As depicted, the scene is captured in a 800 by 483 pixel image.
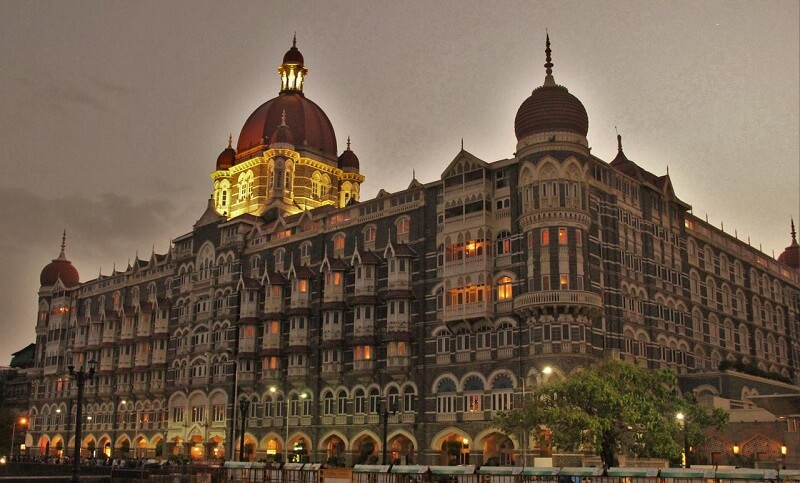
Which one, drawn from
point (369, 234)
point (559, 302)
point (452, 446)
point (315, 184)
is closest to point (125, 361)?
point (315, 184)

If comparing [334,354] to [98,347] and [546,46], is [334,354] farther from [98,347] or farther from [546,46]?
[98,347]

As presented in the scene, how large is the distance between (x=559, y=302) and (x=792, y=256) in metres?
62.0

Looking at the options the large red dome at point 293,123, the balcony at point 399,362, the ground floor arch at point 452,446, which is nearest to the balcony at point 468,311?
the balcony at point 399,362

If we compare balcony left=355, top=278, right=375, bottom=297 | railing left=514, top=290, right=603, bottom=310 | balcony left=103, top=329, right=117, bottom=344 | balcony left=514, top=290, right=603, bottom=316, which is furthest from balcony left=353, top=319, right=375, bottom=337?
balcony left=103, top=329, right=117, bottom=344

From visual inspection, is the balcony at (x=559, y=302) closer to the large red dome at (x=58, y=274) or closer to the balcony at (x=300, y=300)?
the balcony at (x=300, y=300)

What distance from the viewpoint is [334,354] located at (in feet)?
262

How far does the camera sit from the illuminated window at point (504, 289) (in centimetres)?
6806

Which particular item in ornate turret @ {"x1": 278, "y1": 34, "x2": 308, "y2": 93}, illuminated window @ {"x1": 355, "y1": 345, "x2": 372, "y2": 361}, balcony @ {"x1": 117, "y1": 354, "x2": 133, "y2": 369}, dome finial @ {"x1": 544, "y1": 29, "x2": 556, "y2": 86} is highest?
ornate turret @ {"x1": 278, "y1": 34, "x2": 308, "y2": 93}

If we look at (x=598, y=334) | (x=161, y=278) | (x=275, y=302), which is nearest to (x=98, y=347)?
(x=161, y=278)

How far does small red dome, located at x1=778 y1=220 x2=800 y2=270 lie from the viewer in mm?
112875

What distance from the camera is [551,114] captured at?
67875mm

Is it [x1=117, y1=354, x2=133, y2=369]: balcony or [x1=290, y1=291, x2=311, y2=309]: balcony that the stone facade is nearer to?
[x1=290, y1=291, x2=311, y2=309]: balcony

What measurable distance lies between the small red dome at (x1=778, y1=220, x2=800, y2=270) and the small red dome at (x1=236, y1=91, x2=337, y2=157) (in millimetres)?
57279

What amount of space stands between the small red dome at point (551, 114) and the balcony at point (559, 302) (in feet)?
40.4
